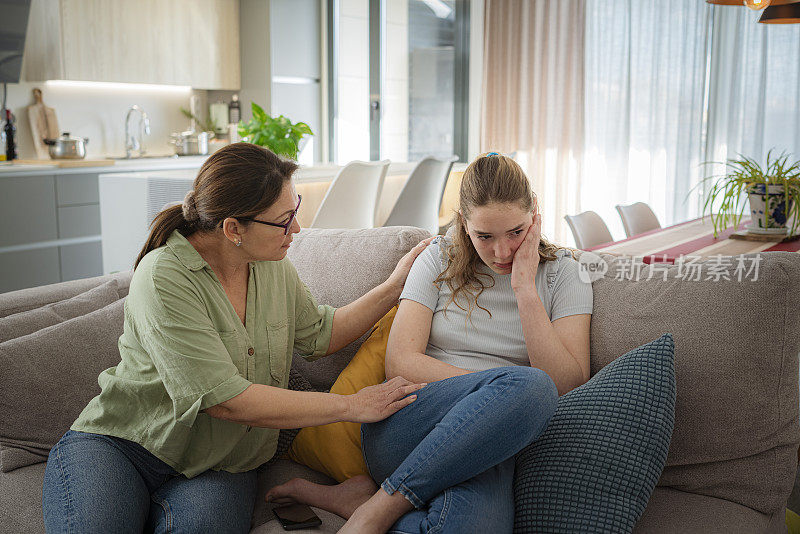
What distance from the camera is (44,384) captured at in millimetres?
1533

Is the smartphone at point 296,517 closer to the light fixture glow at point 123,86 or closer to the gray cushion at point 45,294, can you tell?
the gray cushion at point 45,294

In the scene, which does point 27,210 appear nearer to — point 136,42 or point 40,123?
point 40,123

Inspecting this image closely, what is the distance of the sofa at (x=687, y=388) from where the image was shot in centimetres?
135

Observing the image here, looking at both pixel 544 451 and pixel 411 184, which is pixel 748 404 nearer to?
pixel 544 451

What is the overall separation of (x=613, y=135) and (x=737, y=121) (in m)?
0.91

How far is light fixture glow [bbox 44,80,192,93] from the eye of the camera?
5.01 m

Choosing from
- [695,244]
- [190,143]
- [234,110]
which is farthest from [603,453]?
[234,110]

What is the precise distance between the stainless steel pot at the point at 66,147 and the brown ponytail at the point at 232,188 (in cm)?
363

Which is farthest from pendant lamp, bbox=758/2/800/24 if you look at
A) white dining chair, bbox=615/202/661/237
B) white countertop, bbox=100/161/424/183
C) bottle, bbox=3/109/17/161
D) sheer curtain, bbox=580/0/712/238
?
bottle, bbox=3/109/17/161

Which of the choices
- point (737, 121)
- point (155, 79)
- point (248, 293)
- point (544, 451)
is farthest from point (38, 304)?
point (737, 121)

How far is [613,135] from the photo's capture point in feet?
17.8

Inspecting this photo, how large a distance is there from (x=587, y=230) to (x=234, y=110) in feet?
12.0

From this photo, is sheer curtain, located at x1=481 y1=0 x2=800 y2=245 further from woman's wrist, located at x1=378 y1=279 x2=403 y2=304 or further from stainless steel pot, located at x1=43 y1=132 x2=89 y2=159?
woman's wrist, located at x1=378 y1=279 x2=403 y2=304

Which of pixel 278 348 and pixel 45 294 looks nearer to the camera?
pixel 278 348
